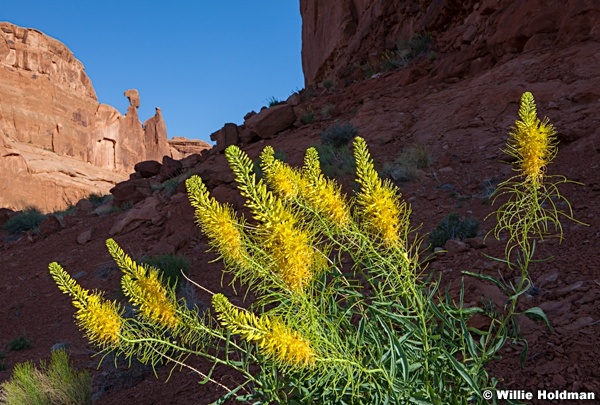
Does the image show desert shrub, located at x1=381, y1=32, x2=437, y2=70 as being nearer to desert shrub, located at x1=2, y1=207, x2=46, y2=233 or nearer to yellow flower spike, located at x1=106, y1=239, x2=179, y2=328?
desert shrub, located at x1=2, y1=207, x2=46, y2=233

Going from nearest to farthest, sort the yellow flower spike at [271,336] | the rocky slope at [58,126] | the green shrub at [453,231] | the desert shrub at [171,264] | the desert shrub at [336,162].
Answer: the yellow flower spike at [271,336]
the green shrub at [453,231]
the desert shrub at [171,264]
the desert shrub at [336,162]
the rocky slope at [58,126]

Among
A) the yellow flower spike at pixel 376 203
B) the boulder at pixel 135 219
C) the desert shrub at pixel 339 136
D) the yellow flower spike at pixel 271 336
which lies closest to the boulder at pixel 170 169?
the boulder at pixel 135 219

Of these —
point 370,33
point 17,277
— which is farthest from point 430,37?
point 17,277

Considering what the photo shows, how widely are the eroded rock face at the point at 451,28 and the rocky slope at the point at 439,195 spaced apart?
79 mm

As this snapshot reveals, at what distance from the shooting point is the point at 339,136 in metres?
12.5

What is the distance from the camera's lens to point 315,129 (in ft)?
48.6

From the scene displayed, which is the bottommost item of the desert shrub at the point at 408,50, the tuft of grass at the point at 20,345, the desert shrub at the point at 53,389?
the desert shrub at the point at 53,389

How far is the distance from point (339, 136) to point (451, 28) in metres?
6.21

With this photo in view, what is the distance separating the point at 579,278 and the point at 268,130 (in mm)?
12404

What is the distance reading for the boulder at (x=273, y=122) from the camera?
52.1 feet

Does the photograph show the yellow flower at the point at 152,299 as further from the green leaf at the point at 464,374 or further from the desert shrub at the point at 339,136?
the desert shrub at the point at 339,136

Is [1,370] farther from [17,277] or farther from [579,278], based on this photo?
[579,278]

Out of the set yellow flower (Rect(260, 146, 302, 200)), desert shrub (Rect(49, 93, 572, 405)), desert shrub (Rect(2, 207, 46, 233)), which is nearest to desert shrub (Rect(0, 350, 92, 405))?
desert shrub (Rect(49, 93, 572, 405))

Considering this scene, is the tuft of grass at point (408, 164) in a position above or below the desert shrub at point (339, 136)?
below
